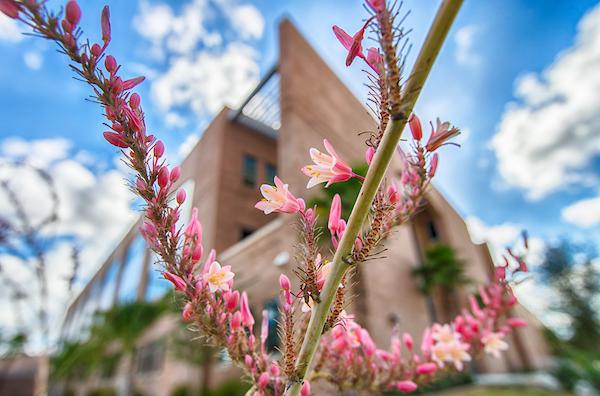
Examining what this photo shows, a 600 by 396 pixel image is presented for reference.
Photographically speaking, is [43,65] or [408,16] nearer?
[408,16]

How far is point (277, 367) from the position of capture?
63 centimetres

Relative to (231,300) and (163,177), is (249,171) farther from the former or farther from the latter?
(163,177)

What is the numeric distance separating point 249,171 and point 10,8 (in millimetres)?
15788

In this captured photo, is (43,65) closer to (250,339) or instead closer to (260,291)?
(250,339)

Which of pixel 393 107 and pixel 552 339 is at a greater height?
pixel 393 107

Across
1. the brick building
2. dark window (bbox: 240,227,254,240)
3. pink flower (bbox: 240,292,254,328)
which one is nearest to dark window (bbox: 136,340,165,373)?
the brick building

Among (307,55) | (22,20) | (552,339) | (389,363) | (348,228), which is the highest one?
(307,55)

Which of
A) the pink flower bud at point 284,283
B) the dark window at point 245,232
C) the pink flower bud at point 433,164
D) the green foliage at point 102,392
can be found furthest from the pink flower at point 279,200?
the green foliage at point 102,392

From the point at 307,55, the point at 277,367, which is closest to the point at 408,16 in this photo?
the point at 277,367

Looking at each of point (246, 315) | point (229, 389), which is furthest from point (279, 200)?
point (229, 389)

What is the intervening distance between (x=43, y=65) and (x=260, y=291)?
10.1 metres

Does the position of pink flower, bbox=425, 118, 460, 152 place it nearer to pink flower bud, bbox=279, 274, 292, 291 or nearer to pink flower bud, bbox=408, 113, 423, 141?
pink flower bud, bbox=408, 113, 423, 141

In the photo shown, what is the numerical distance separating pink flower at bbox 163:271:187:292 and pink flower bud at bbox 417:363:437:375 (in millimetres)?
767

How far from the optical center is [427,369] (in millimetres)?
918
